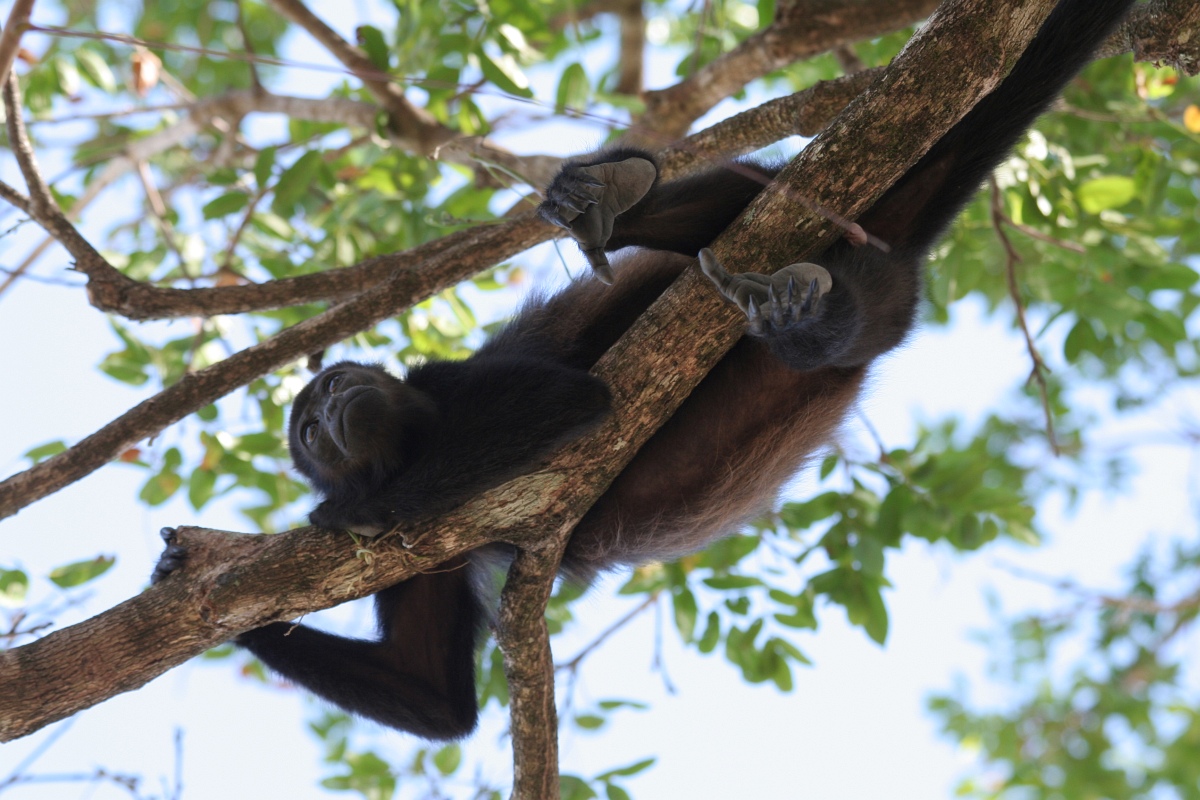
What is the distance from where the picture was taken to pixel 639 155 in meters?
3.04

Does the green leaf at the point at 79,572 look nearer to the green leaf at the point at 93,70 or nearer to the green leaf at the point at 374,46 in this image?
the green leaf at the point at 374,46

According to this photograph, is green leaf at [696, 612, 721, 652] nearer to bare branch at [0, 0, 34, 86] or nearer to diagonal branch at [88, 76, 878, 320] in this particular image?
diagonal branch at [88, 76, 878, 320]

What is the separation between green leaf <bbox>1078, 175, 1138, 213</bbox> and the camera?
3820 millimetres

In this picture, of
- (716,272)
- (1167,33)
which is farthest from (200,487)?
(1167,33)

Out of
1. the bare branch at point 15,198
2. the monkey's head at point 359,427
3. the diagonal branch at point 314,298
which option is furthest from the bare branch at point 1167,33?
the bare branch at point 15,198

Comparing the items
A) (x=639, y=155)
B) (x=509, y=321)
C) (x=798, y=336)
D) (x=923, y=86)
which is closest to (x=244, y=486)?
(x=509, y=321)

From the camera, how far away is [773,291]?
7.84ft

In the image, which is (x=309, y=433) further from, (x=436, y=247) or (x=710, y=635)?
(x=710, y=635)

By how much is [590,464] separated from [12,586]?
2.16 m

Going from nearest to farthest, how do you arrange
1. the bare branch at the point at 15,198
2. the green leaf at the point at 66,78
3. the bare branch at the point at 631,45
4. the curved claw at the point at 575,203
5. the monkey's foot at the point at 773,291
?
the monkey's foot at the point at 773,291, the curved claw at the point at 575,203, the bare branch at the point at 15,198, the green leaf at the point at 66,78, the bare branch at the point at 631,45

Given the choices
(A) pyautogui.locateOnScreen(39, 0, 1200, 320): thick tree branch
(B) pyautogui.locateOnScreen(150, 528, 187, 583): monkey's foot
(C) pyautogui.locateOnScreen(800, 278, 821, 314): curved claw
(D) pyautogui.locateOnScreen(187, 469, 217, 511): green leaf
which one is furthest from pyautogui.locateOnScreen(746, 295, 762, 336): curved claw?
(D) pyautogui.locateOnScreen(187, 469, 217, 511): green leaf

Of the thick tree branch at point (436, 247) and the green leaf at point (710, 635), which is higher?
the thick tree branch at point (436, 247)

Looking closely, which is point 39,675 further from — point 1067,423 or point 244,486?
point 1067,423

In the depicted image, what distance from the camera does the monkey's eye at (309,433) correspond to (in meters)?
3.53
